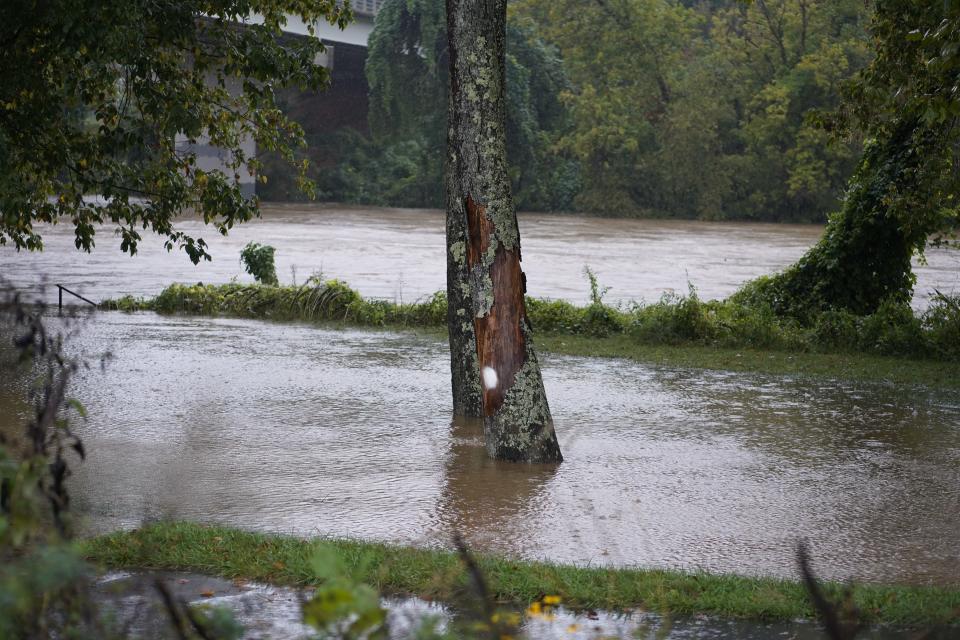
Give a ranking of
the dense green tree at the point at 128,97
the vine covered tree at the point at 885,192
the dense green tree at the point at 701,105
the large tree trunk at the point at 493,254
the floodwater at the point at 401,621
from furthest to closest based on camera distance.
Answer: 1. the dense green tree at the point at 701,105
2. the vine covered tree at the point at 885,192
3. the dense green tree at the point at 128,97
4. the large tree trunk at the point at 493,254
5. the floodwater at the point at 401,621

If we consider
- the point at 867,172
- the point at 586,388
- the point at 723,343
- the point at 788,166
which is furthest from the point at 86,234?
the point at 788,166

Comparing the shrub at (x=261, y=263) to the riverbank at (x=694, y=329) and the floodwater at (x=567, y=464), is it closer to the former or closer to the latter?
the riverbank at (x=694, y=329)

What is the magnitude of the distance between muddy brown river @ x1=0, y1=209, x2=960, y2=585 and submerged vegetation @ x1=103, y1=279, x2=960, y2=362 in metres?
1.12

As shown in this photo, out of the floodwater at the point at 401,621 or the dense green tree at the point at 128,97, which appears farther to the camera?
the dense green tree at the point at 128,97

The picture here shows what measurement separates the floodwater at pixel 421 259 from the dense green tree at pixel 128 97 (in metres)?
9.09

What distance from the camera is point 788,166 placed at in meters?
58.0

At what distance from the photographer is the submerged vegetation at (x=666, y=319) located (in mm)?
15734

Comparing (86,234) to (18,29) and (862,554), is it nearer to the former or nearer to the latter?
(18,29)

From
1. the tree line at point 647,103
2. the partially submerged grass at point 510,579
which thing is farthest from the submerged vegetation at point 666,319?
the tree line at point 647,103

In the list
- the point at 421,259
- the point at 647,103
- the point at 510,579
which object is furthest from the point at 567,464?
the point at 647,103

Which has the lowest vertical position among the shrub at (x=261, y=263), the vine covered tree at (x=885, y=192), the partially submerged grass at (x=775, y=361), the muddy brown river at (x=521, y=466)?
the partially submerged grass at (x=775, y=361)

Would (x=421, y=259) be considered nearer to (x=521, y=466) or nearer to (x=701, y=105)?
(x=521, y=466)

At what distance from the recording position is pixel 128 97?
11531 millimetres

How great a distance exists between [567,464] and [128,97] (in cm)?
601
